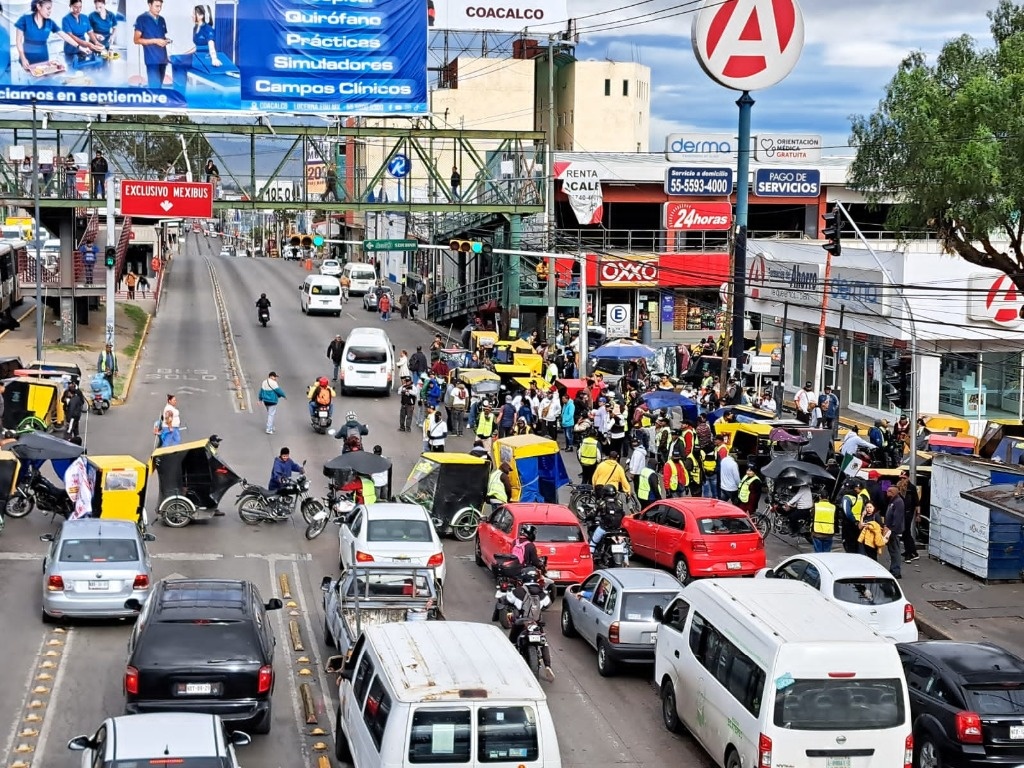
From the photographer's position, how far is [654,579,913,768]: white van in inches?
504

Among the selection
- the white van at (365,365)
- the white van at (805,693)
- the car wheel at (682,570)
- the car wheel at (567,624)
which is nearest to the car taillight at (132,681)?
the white van at (805,693)

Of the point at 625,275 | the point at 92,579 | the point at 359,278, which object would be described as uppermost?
the point at 625,275

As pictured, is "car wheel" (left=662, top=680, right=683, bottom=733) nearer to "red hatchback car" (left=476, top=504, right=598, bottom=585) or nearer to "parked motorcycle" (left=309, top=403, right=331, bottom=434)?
"red hatchback car" (left=476, top=504, right=598, bottom=585)

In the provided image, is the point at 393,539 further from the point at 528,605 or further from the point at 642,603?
the point at 642,603

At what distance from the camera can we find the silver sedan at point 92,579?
61.7ft

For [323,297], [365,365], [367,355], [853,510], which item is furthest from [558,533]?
[323,297]

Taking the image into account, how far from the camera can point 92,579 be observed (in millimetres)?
18797

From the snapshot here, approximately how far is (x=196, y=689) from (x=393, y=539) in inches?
271

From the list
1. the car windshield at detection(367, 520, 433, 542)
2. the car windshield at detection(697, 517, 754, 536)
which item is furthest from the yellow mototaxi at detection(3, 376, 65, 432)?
the car windshield at detection(697, 517, 754, 536)

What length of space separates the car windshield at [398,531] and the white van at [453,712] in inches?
321

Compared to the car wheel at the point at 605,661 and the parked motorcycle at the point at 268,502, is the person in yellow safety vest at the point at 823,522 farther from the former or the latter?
the parked motorcycle at the point at 268,502

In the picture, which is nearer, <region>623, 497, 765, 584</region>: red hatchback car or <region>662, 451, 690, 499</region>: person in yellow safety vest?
<region>623, 497, 765, 584</region>: red hatchback car

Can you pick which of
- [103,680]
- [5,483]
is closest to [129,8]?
[5,483]

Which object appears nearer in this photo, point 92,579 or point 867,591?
point 867,591
